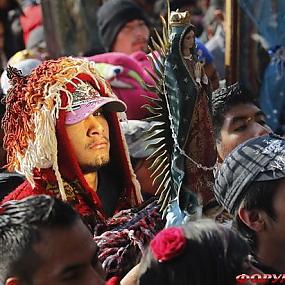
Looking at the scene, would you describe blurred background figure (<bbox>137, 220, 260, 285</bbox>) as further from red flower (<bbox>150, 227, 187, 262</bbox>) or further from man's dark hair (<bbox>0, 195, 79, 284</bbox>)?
man's dark hair (<bbox>0, 195, 79, 284</bbox>)

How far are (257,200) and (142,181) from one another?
1.22 metres

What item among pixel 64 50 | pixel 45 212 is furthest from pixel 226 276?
pixel 64 50

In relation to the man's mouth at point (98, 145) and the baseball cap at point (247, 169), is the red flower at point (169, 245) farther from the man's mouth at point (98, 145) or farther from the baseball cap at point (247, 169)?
the man's mouth at point (98, 145)

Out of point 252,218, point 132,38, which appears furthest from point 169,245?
point 132,38

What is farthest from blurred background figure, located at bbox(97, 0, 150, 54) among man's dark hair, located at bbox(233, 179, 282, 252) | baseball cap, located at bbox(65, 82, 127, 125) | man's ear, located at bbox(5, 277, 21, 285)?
man's ear, located at bbox(5, 277, 21, 285)

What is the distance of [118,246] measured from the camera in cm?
351

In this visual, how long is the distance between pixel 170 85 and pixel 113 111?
1.51 ft

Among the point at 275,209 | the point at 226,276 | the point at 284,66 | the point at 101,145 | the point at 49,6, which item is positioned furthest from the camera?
the point at 49,6

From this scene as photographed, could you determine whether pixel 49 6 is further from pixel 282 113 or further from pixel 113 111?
pixel 113 111

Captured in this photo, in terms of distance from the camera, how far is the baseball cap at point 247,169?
122 inches

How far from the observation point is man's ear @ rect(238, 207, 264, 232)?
10.2 feet

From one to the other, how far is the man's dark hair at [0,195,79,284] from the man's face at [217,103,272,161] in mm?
1365

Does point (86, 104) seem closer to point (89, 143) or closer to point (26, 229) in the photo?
point (89, 143)

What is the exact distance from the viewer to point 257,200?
3104 mm
